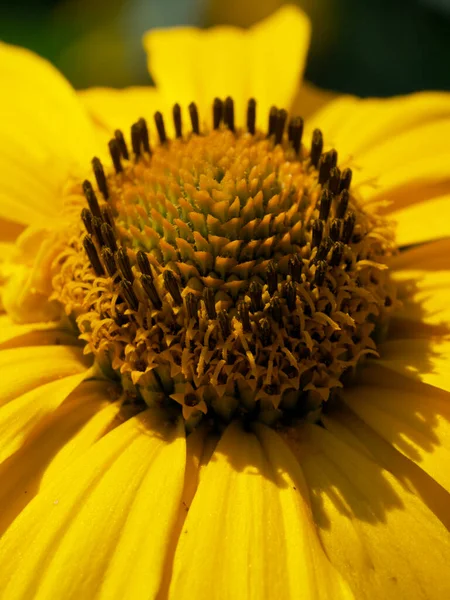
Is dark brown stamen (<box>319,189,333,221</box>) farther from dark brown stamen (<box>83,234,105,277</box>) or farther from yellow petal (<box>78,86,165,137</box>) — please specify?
yellow petal (<box>78,86,165,137</box>)

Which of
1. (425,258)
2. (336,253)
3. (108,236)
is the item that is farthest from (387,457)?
(108,236)

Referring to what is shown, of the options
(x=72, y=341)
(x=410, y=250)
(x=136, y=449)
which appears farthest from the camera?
(x=410, y=250)

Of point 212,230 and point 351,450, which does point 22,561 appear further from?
point 212,230

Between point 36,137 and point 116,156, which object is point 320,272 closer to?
point 116,156

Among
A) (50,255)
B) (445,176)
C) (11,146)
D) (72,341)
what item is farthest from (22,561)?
(445,176)

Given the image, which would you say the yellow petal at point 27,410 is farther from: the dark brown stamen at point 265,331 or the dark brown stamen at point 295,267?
the dark brown stamen at point 295,267

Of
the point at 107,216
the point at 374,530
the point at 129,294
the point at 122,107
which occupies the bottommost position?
the point at 374,530

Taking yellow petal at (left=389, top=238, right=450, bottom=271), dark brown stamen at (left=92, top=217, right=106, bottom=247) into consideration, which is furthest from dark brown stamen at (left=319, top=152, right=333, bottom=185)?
dark brown stamen at (left=92, top=217, right=106, bottom=247)
